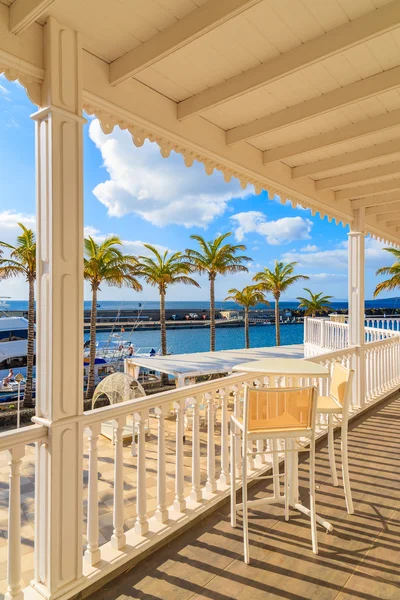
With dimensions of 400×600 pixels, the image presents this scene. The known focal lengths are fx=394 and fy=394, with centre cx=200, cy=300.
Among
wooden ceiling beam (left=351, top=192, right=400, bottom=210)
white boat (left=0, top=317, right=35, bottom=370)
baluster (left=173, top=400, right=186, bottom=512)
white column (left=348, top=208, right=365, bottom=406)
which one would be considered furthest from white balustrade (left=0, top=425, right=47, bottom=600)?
white boat (left=0, top=317, right=35, bottom=370)

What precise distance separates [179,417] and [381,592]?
1.43 meters

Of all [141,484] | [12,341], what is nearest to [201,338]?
[12,341]

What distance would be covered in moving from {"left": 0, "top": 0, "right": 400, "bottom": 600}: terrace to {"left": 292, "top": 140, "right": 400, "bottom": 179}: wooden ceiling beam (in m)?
0.23

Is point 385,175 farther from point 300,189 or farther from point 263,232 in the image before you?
point 263,232

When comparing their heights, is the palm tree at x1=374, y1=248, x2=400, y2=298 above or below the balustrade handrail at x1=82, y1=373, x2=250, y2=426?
above

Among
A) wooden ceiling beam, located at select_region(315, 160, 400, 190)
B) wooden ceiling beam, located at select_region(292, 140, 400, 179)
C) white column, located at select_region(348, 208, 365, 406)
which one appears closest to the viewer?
wooden ceiling beam, located at select_region(292, 140, 400, 179)

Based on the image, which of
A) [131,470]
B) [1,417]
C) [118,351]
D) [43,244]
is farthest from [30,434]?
[118,351]

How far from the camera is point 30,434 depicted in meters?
1.87

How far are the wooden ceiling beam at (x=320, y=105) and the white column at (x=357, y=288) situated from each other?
3112 millimetres

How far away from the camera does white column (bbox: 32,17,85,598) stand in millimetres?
1901

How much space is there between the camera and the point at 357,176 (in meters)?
4.27

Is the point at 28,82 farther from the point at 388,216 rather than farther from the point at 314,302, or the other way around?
the point at 314,302

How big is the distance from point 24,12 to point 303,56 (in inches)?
56.0

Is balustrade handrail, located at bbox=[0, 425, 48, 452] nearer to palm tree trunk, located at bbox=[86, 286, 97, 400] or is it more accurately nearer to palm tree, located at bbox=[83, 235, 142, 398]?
palm tree, located at bbox=[83, 235, 142, 398]
